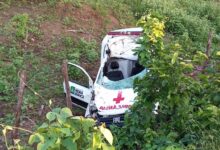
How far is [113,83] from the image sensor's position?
768 cm

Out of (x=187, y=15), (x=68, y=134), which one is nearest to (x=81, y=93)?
(x=68, y=134)

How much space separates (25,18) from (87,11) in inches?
83.3

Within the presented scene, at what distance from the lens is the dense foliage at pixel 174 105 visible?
504cm

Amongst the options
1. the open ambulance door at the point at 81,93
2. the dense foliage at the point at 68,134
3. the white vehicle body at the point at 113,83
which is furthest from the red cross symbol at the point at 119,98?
the dense foliage at the point at 68,134

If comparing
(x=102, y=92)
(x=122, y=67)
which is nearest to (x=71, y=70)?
(x=122, y=67)

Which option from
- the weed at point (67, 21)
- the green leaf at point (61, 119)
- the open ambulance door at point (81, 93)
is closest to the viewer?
the green leaf at point (61, 119)

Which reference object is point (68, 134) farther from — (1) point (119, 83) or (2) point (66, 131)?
(1) point (119, 83)

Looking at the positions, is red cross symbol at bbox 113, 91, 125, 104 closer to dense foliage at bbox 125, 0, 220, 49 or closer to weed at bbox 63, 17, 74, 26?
weed at bbox 63, 17, 74, 26

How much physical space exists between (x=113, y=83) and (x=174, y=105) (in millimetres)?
2508

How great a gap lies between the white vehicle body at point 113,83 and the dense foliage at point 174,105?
151cm

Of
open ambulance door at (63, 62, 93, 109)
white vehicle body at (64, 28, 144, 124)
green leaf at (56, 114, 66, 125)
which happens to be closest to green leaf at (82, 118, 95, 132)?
green leaf at (56, 114, 66, 125)

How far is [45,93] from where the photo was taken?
29.9 ft

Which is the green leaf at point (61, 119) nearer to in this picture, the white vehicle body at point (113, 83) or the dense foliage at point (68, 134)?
the dense foliage at point (68, 134)

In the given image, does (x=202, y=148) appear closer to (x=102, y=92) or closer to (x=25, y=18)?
(x=102, y=92)
